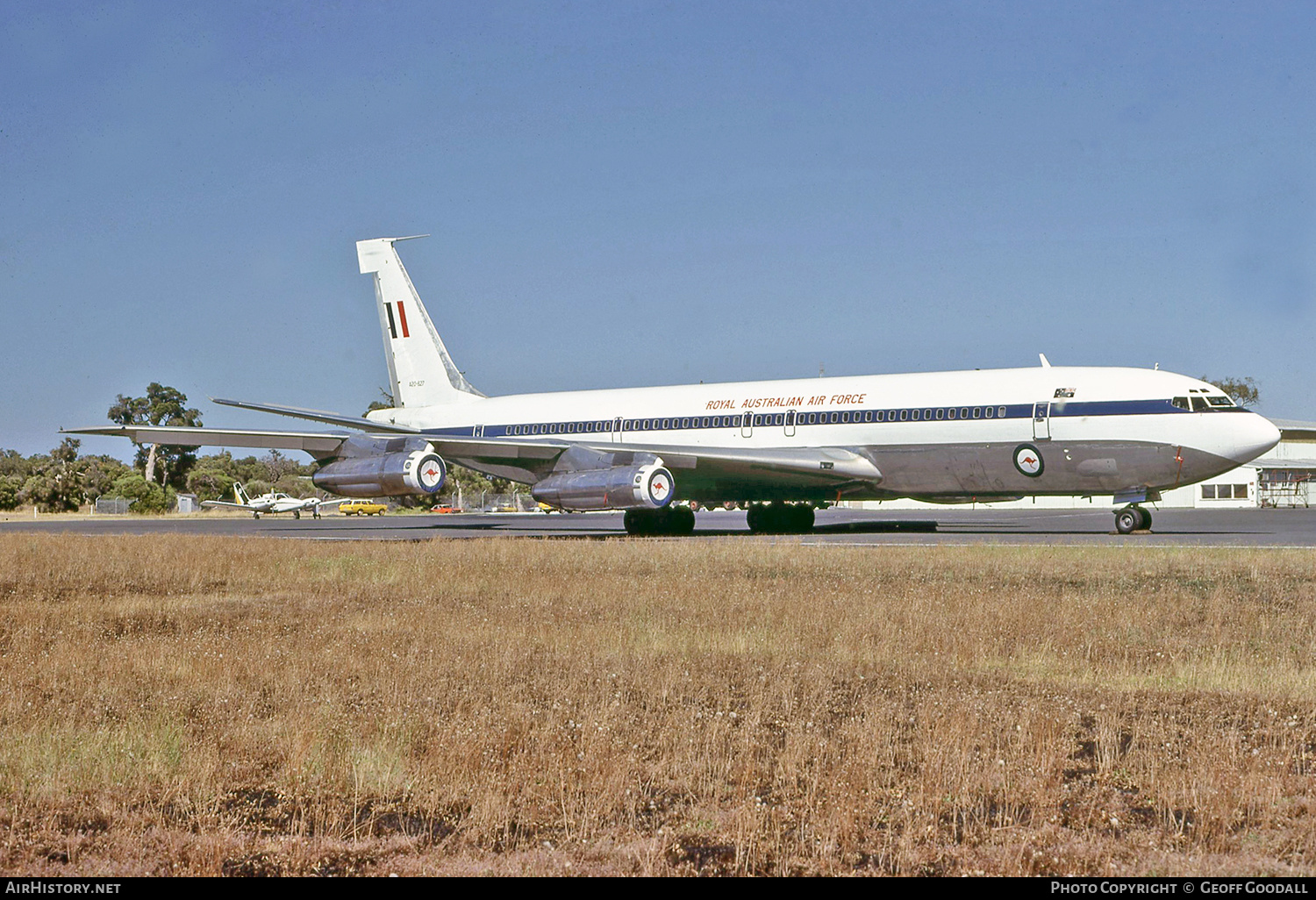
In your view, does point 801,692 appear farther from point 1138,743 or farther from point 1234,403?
point 1234,403

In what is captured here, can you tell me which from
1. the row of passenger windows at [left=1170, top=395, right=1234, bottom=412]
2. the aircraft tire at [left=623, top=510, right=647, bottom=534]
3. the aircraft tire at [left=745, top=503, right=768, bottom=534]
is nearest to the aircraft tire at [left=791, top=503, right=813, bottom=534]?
the aircraft tire at [left=745, top=503, right=768, bottom=534]

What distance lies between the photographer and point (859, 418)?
30.9 m

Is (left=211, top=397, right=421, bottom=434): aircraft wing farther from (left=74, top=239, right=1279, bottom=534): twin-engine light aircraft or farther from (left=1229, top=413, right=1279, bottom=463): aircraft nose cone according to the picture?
(left=1229, top=413, right=1279, bottom=463): aircraft nose cone

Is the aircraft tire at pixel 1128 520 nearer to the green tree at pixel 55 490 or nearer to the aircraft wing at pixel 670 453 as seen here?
the aircraft wing at pixel 670 453

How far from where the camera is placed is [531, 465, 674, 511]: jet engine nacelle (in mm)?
29391

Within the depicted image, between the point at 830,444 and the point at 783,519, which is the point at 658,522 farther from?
the point at 830,444

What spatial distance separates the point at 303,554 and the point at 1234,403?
22422 millimetres

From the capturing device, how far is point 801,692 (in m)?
9.09

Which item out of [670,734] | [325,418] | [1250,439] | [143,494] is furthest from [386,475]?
[143,494]

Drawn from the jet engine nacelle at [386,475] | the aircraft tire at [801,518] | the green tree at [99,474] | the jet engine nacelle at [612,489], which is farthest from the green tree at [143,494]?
the jet engine nacelle at [612,489]

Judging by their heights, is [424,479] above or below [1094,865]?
above

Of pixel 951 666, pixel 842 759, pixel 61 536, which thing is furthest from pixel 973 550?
pixel 61 536

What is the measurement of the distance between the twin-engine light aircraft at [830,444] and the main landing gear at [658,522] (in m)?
0.05

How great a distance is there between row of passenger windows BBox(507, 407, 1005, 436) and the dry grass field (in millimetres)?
13988
